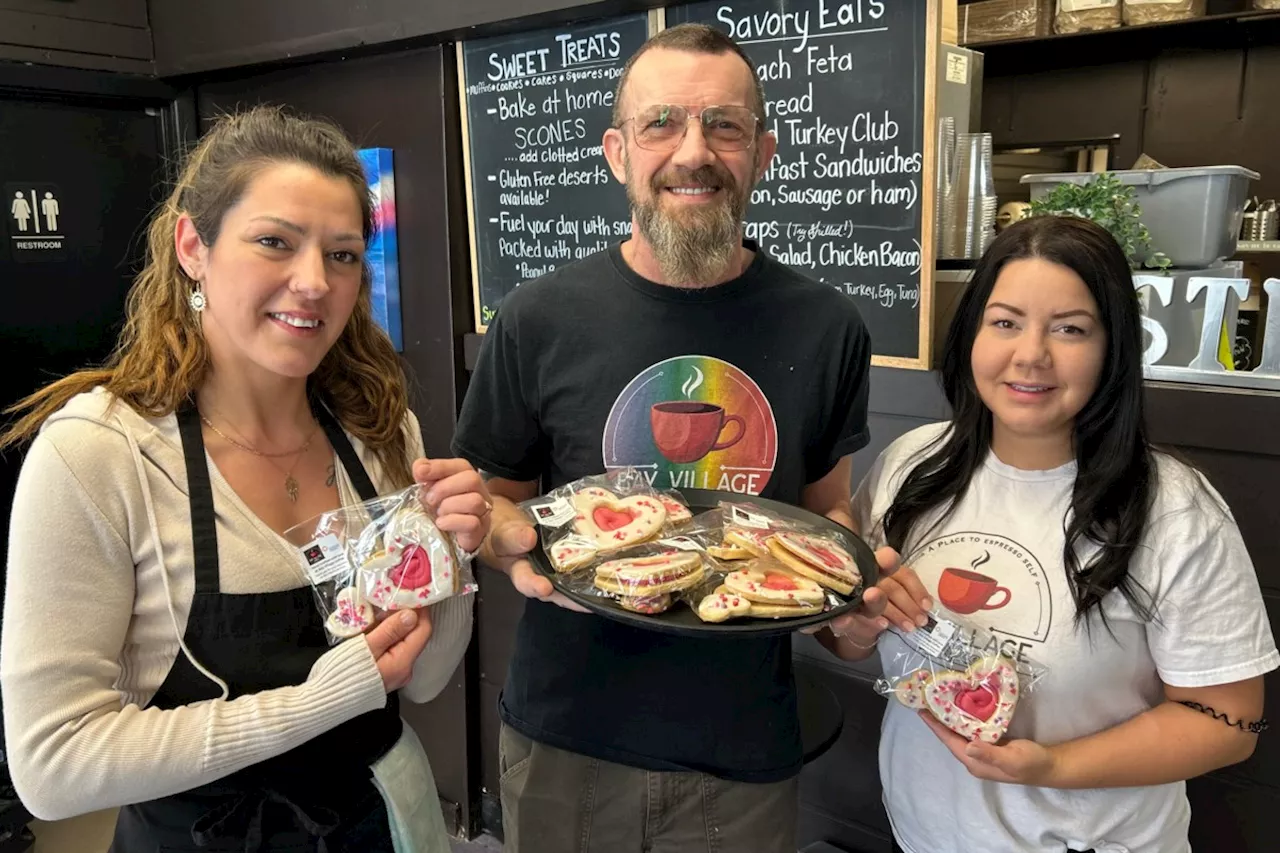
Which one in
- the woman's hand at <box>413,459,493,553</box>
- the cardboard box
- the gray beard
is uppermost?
the cardboard box

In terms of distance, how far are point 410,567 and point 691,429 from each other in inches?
21.0

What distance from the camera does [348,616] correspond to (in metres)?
1.29

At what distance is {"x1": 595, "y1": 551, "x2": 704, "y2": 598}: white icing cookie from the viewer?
1.33 metres

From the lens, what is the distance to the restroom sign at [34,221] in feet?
10.2

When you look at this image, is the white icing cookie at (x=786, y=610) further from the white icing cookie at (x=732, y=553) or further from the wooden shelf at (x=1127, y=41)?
the wooden shelf at (x=1127, y=41)

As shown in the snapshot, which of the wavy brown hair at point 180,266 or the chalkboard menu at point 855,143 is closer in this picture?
the wavy brown hair at point 180,266

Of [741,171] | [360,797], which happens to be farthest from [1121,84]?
[360,797]

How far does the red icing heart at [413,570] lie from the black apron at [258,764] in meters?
0.15

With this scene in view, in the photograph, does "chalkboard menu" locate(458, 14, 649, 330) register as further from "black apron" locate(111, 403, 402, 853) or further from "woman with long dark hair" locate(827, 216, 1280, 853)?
"black apron" locate(111, 403, 402, 853)

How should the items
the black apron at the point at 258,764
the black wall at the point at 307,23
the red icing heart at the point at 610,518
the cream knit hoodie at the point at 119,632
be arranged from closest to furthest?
the cream knit hoodie at the point at 119,632
the black apron at the point at 258,764
the red icing heart at the point at 610,518
the black wall at the point at 307,23

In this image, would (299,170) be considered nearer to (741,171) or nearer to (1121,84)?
(741,171)

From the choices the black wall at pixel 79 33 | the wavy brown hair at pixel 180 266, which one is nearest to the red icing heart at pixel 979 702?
the wavy brown hair at pixel 180 266

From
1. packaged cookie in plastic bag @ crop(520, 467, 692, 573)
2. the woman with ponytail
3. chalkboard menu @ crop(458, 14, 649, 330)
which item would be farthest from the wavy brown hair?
chalkboard menu @ crop(458, 14, 649, 330)

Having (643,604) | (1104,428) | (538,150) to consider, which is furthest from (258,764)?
(538,150)
